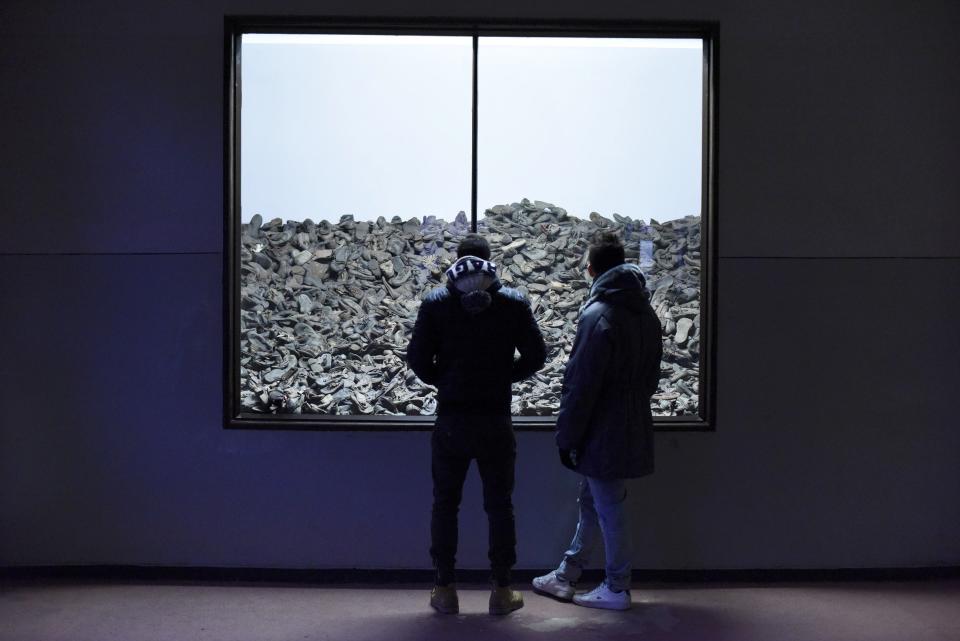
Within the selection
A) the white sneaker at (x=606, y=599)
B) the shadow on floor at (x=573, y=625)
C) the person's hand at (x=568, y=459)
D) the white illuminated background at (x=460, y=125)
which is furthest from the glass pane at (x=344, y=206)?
the white sneaker at (x=606, y=599)

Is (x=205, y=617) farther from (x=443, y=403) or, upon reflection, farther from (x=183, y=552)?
(x=443, y=403)

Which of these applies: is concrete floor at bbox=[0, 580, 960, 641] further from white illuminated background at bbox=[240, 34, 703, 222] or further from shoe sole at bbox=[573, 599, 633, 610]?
white illuminated background at bbox=[240, 34, 703, 222]

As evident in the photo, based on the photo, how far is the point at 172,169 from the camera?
532 centimetres

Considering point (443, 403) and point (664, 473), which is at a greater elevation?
point (443, 403)

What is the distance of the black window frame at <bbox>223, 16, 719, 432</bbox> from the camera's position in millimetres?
5312

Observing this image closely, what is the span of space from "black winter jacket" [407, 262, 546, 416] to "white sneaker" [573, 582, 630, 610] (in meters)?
1.18

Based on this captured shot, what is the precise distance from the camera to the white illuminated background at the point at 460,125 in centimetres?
552

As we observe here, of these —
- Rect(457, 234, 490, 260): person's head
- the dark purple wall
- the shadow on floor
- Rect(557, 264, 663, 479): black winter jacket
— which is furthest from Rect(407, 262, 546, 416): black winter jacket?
the shadow on floor

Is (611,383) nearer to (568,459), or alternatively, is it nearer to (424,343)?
(568,459)

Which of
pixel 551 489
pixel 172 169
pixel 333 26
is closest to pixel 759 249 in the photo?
pixel 551 489

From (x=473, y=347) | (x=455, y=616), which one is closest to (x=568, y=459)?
(x=473, y=347)

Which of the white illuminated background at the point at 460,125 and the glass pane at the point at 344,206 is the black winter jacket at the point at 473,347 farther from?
the white illuminated background at the point at 460,125

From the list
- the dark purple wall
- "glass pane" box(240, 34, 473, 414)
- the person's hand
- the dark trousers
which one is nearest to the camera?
the dark trousers

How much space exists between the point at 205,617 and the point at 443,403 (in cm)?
176
